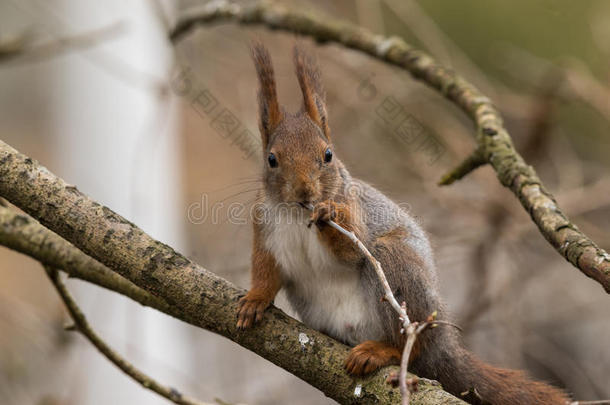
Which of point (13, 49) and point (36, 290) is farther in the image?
point (36, 290)

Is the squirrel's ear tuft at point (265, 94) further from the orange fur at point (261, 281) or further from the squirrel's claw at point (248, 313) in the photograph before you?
the squirrel's claw at point (248, 313)

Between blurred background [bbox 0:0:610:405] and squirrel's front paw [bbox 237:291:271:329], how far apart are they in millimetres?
841

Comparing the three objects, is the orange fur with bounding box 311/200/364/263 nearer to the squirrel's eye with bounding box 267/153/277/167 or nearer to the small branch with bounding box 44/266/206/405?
the squirrel's eye with bounding box 267/153/277/167

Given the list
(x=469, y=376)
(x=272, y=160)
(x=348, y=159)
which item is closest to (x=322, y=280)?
(x=272, y=160)

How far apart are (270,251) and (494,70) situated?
3.64 metres

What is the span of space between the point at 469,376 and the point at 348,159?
2.03 meters

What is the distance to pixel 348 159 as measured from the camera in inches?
146

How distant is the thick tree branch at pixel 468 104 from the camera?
1.34 meters

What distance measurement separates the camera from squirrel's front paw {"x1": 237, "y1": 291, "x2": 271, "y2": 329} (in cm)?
150

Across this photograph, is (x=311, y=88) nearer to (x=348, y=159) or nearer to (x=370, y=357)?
(x=370, y=357)

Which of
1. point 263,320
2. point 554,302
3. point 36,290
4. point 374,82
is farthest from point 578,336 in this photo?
point 36,290

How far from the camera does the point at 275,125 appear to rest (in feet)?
6.53

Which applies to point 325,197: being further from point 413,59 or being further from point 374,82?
point 374,82

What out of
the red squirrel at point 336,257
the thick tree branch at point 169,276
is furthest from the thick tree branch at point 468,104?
the thick tree branch at point 169,276
